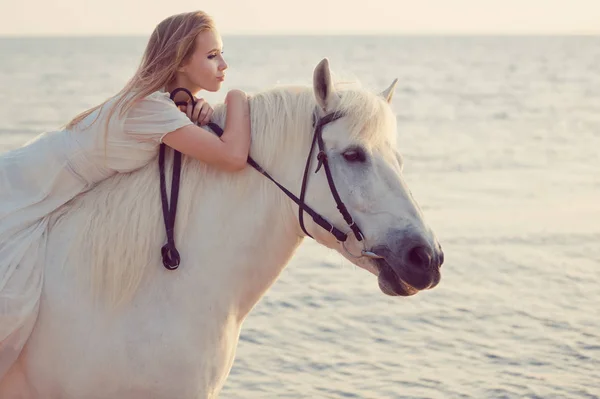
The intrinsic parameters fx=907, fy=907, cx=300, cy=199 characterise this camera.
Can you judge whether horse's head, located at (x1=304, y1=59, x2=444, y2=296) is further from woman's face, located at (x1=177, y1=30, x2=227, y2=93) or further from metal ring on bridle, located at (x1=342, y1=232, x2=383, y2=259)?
woman's face, located at (x1=177, y1=30, x2=227, y2=93)

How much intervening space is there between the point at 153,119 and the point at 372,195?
2.46 ft

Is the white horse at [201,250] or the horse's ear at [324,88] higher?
the horse's ear at [324,88]

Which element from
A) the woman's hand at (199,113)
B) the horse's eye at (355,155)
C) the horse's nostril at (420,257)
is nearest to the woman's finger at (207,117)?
the woman's hand at (199,113)

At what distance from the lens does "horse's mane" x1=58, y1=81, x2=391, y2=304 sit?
113 inches

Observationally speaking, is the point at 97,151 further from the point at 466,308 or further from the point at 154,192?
the point at 466,308

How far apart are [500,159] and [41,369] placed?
1396cm

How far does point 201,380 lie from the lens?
112 inches

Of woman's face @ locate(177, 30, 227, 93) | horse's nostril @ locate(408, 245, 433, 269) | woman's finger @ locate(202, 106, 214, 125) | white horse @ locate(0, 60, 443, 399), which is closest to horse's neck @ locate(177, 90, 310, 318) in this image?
white horse @ locate(0, 60, 443, 399)

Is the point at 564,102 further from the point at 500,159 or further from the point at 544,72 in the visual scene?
the point at 544,72

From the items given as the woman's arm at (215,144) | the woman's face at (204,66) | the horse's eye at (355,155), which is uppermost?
the woman's face at (204,66)

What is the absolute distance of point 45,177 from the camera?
2.99 meters

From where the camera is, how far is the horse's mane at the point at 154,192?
2.87 m

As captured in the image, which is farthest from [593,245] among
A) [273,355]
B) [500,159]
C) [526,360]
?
[500,159]

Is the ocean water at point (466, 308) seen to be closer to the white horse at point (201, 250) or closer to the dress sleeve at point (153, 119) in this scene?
the white horse at point (201, 250)
